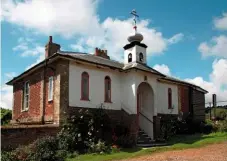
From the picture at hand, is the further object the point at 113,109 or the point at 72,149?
the point at 113,109

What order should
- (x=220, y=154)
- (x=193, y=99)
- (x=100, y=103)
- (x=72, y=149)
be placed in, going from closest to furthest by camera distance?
(x=220, y=154) → (x=72, y=149) → (x=100, y=103) → (x=193, y=99)

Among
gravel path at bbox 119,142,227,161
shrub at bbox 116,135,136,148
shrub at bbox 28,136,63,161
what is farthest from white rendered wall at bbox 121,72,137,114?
shrub at bbox 28,136,63,161

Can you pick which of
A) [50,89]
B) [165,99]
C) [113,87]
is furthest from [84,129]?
[165,99]

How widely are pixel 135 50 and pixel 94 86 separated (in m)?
4.72

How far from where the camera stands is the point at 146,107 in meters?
23.8

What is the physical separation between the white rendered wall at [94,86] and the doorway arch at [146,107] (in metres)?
2.16

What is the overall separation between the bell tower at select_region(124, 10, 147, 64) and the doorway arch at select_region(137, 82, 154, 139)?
2.00m

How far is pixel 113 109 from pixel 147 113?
3395mm

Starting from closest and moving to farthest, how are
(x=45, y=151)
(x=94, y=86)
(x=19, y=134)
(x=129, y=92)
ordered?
(x=45, y=151), (x=19, y=134), (x=94, y=86), (x=129, y=92)

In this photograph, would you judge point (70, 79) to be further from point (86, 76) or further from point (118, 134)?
point (118, 134)

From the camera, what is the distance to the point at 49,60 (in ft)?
67.3

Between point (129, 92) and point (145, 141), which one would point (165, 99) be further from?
point (145, 141)

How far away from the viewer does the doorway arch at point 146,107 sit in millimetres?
23109

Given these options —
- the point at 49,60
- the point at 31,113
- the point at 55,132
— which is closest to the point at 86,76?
the point at 49,60
